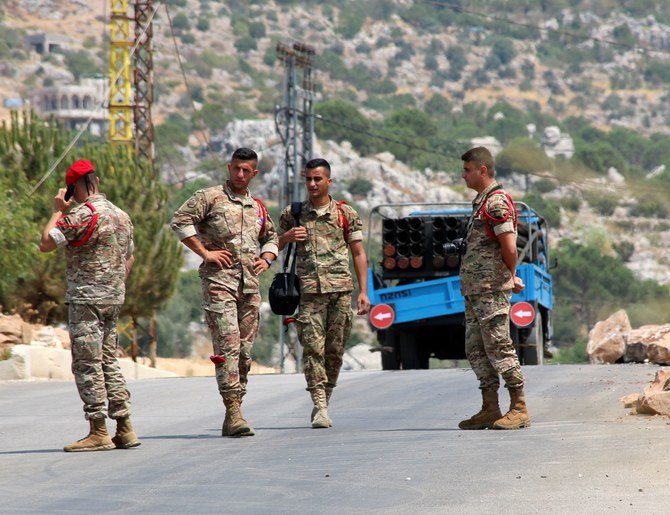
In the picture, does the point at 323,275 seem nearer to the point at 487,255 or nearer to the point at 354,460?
the point at 487,255

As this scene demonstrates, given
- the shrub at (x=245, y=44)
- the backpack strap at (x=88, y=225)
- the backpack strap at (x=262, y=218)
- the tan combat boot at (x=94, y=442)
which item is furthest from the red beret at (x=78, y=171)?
the shrub at (x=245, y=44)

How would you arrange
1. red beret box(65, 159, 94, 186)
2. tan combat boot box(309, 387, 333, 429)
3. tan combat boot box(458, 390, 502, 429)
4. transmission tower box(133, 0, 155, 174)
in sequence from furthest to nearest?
transmission tower box(133, 0, 155, 174)
tan combat boot box(309, 387, 333, 429)
tan combat boot box(458, 390, 502, 429)
red beret box(65, 159, 94, 186)

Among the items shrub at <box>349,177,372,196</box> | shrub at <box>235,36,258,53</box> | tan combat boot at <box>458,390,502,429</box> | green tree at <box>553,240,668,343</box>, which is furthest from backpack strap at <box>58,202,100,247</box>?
shrub at <box>235,36,258,53</box>

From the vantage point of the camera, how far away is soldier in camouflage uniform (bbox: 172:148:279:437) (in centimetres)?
1049

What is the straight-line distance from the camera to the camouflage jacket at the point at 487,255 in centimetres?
1052

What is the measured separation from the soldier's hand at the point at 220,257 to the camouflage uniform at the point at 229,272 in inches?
1.4

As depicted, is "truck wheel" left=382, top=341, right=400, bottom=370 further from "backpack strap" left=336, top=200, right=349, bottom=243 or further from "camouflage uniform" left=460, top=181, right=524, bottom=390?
"camouflage uniform" left=460, top=181, right=524, bottom=390

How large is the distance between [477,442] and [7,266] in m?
18.3

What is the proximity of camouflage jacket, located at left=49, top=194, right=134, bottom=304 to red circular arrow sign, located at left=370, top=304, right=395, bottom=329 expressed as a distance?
1242 centimetres

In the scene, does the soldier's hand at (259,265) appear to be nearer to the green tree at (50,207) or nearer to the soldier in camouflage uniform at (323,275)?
the soldier in camouflage uniform at (323,275)

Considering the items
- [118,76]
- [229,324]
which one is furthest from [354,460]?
[118,76]

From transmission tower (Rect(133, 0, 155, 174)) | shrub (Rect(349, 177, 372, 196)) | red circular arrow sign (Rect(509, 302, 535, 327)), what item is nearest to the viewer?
red circular arrow sign (Rect(509, 302, 535, 327))

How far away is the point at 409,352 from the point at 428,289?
1.26 metres

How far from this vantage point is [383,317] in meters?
22.3
